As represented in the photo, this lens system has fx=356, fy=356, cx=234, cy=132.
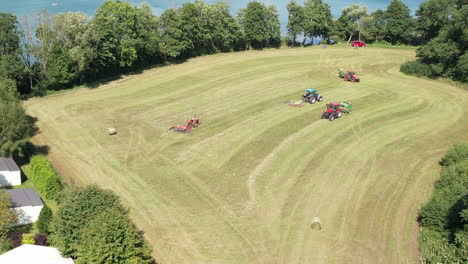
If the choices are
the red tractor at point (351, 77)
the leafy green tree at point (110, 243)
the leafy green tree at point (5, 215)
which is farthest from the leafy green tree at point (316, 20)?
the leafy green tree at point (110, 243)

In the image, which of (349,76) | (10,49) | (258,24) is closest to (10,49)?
(10,49)

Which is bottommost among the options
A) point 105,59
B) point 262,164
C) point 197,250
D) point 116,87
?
point 197,250

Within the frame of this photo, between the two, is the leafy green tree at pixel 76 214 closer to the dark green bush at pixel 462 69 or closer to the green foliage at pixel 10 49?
the green foliage at pixel 10 49

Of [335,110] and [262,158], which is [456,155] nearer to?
[335,110]

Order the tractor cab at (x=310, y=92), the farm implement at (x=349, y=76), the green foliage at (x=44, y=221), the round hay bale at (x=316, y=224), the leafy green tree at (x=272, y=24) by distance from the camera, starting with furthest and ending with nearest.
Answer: the leafy green tree at (x=272, y=24), the farm implement at (x=349, y=76), the tractor cab at (x=310, y=92), the round hay bale at (x=316, y=224), the green foliage at (x=44, y=221)

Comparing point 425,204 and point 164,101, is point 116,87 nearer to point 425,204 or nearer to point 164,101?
point 164,101

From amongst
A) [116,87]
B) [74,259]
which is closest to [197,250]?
[74,259]

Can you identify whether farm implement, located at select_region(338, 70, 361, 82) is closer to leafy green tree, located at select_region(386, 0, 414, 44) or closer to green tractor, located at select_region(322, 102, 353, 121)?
green tractor, located at select_region(322, 102, 353, 121)
